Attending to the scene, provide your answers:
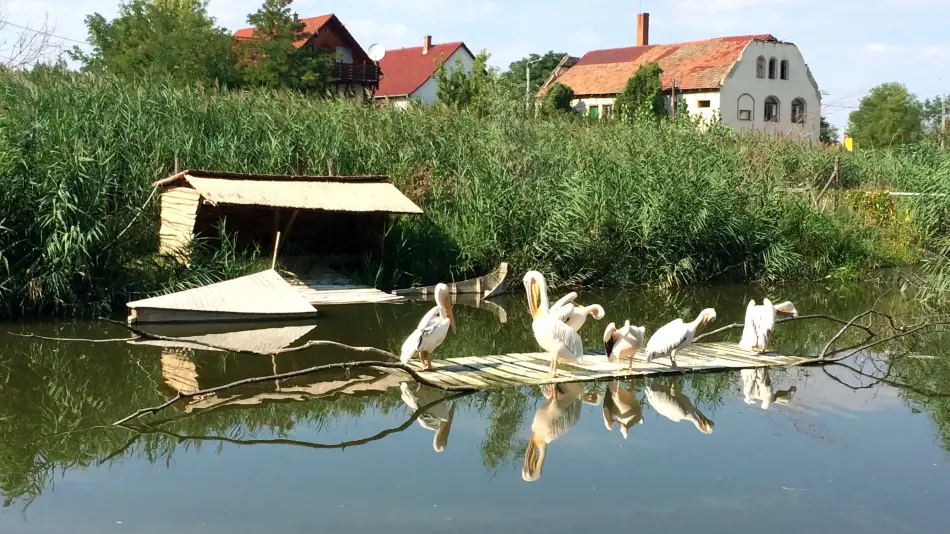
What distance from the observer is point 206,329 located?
12.3 m

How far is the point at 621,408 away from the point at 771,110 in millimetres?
39470

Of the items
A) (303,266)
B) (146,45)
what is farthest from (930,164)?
(146,45)

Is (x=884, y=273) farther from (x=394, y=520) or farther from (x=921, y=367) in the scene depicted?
(x=394, y=520)

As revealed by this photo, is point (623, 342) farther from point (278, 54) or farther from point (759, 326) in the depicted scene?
point (278, 54)

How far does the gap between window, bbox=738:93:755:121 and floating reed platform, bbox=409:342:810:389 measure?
34925 millimetres

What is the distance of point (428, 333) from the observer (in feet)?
30.6

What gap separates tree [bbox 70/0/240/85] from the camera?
103 ft

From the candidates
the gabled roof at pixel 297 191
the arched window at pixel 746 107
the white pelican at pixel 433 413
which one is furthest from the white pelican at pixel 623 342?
the arched window at pixel 746 107

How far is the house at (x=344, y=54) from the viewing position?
40594mm

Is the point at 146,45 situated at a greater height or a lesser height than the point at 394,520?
greater

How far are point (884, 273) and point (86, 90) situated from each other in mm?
15405

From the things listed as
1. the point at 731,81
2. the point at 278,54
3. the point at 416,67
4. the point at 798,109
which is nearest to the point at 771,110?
the point at 798,109

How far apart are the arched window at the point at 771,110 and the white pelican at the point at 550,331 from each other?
38.5m

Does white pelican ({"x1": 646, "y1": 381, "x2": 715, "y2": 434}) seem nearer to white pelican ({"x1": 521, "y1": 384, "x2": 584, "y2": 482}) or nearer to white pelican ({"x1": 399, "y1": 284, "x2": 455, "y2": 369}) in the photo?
white pelican ({"x1": 521, "y1": 384, "x2": 584, "y2": 482})
